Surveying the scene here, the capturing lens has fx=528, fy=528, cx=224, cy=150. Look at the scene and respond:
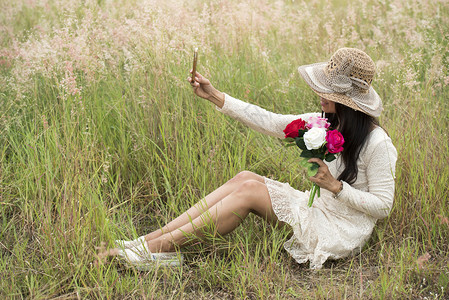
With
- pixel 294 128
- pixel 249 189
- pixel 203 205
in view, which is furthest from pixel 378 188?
pixel 203 205

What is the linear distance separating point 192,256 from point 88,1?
2.52 meters

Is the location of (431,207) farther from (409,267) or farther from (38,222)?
(38,222)

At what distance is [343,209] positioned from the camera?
270 centimetres

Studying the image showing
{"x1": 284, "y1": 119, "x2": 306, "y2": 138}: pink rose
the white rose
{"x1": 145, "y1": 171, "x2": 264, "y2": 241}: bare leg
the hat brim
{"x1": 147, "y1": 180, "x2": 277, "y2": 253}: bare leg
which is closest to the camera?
the white rose

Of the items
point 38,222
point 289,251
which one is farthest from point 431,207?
point 38,222

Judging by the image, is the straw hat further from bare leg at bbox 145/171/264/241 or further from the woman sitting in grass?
bare leg at bbox 145/171/264/241

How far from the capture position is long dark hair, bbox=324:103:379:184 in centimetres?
260

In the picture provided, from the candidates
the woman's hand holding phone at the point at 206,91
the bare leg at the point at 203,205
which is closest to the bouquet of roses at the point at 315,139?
the bare leg at the point at 203,205

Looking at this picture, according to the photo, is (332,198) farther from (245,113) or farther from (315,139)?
(245,113)

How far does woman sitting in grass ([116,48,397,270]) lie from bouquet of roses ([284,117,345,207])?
53 millimetres

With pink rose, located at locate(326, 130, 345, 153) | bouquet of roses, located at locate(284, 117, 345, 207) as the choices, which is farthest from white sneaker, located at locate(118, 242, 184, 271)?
pink rose, located at locate(326, 130, 345, 153)

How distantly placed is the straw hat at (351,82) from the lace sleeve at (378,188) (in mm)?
185

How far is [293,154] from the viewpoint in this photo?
3.50 meters

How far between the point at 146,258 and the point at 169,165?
2.51 feet
